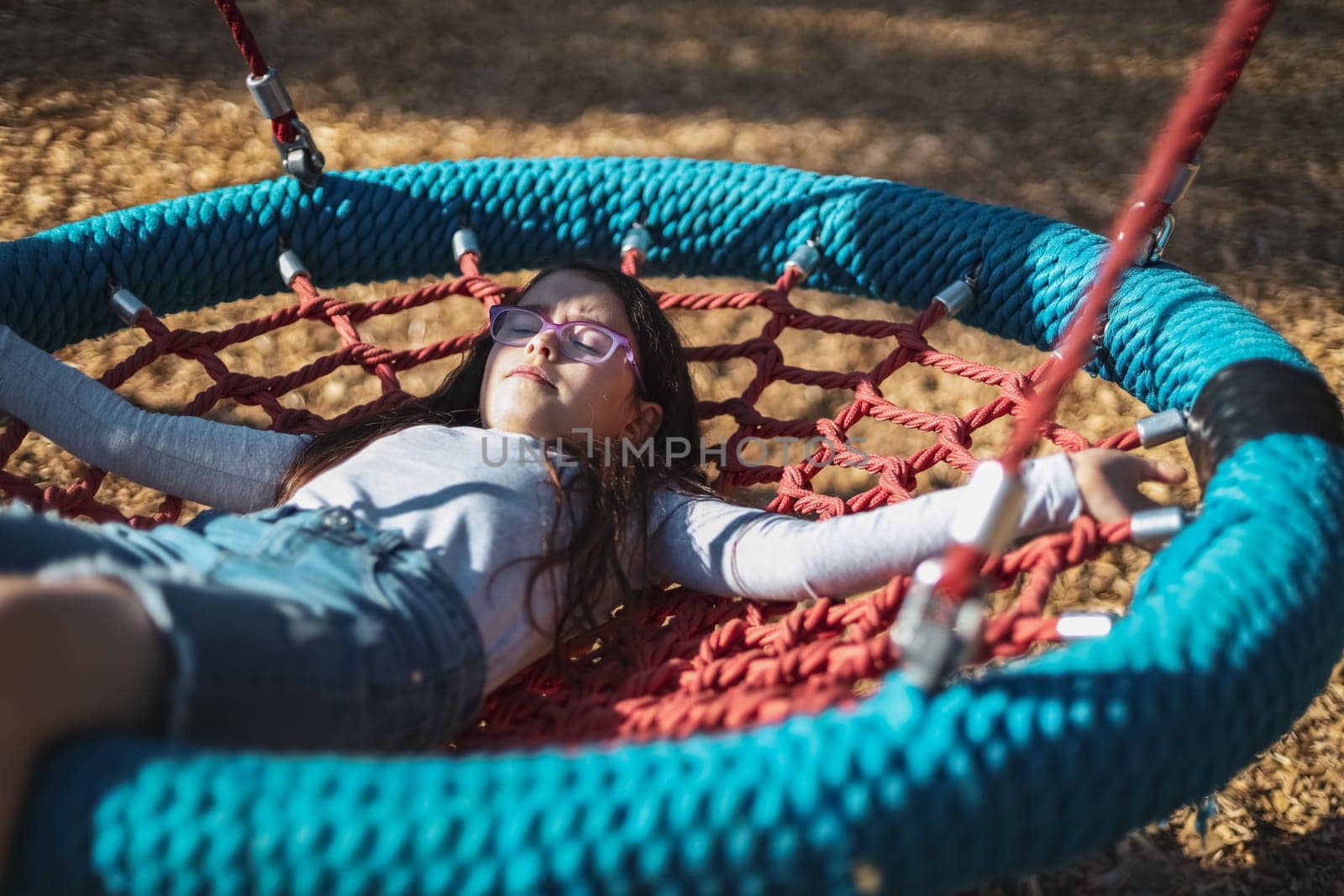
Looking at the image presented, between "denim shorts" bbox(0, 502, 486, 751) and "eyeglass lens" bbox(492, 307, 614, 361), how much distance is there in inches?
11.6

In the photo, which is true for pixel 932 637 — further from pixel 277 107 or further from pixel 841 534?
pixel 277 107

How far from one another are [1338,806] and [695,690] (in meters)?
0.82

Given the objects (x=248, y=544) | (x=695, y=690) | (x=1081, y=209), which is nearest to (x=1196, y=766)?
(x=695, y=690)

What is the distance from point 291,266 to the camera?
1.52m

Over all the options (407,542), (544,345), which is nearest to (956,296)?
(544,345)

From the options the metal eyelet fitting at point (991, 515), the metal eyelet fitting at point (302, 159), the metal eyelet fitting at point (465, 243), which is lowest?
the metal eyelet fitting at point (991, 515)

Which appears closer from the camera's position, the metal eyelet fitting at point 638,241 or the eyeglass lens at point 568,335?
the eyeglass lens at point 568,335

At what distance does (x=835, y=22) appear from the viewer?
320 centimetres

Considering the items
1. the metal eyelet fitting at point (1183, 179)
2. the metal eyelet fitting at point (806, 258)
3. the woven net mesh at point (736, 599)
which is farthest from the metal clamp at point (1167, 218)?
the metal eyelet fitting at point (806, 258)

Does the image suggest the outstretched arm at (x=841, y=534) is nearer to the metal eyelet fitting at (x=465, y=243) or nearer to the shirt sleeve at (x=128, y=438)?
the shirt sleeve at (x=128, y=438)

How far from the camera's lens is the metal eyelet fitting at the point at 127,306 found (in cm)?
140

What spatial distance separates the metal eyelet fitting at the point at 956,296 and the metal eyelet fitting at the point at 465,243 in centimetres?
57

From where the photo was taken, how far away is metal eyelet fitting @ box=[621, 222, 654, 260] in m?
1.56

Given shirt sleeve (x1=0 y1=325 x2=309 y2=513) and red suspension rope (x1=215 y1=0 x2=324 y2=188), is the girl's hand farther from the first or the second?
red suspension rope (x1=215 y1=0 x2=324 y2=188)
